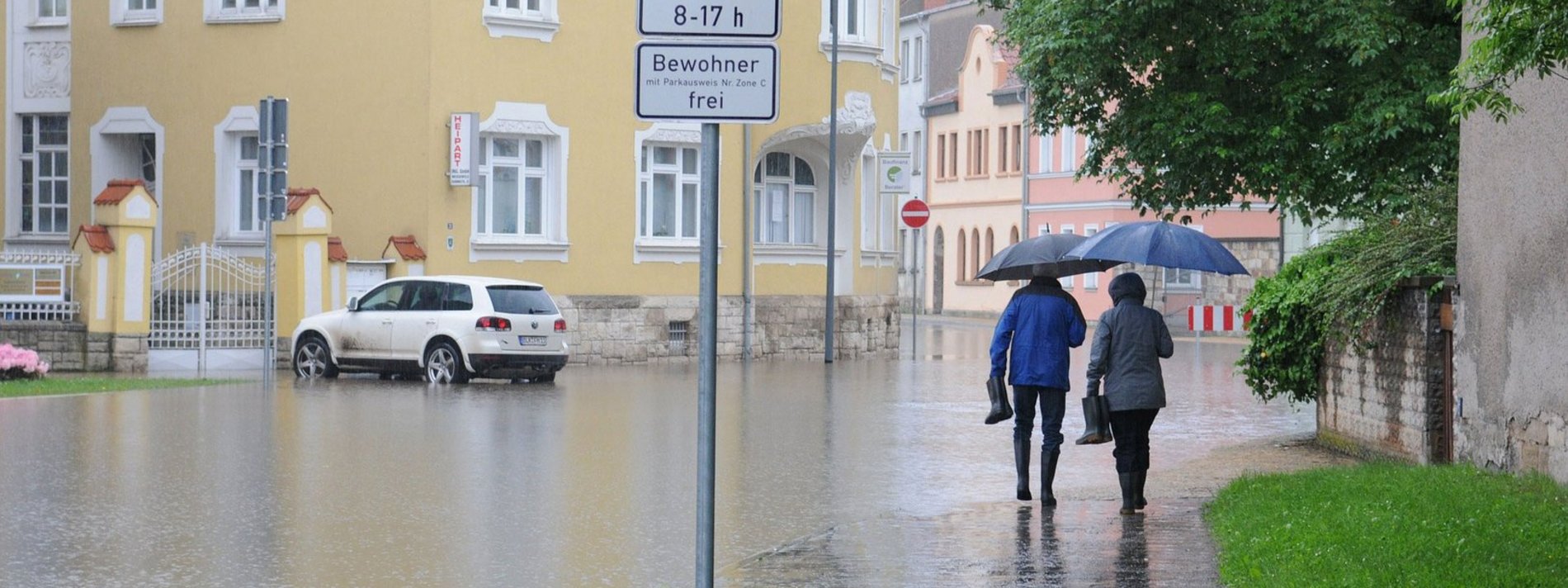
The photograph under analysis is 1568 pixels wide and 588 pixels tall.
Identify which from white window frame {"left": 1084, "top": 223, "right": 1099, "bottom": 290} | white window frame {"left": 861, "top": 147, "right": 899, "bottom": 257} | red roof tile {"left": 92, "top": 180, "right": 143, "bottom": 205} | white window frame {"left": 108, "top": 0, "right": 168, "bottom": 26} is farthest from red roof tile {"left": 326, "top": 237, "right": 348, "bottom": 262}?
white window frame {"left": 1084, "top": 223, "right": 1099, "bottom": 290}

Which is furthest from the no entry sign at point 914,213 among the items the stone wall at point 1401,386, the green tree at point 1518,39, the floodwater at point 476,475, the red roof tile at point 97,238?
the green tree at point 1518,39

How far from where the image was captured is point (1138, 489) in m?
12.1

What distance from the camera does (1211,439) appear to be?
715 inches

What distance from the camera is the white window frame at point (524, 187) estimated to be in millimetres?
31828

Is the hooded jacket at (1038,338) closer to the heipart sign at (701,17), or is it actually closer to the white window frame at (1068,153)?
the heipart sign at (701,17)

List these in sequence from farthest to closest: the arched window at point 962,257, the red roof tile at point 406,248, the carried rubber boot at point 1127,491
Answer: the arched window at point 962,257
the red roof tile at point 406,248
the carried rubber boot at point 1127,491

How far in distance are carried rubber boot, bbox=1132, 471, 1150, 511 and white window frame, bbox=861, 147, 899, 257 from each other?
2470cm

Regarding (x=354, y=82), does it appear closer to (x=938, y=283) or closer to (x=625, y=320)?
(x=625, y=320)

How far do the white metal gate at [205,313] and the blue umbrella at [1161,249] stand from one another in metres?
17.1

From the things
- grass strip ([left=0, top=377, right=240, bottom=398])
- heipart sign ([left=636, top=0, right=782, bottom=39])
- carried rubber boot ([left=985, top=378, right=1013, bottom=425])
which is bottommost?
grass strip ([left=0, top=377, right=240, bottom=398])

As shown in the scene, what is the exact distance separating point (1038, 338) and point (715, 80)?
619 centimetres

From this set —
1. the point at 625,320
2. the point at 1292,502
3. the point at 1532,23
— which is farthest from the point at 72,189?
the point at 1532,23

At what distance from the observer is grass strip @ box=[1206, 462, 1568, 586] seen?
844 centimetres

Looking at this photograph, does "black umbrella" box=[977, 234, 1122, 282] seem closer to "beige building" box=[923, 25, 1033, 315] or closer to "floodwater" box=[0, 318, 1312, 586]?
"floodwater" box=[0, 318, 1312, 586]
